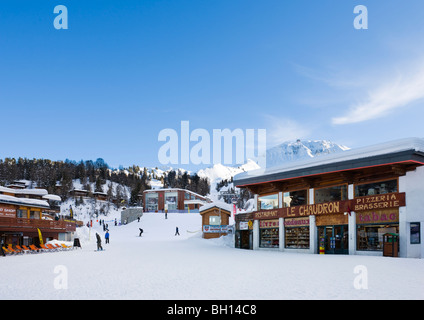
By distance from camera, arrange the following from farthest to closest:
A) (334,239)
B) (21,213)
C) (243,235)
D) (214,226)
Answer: (214,226) → (21,213) → (243,235) → (334,239)

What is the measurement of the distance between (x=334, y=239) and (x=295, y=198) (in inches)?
190

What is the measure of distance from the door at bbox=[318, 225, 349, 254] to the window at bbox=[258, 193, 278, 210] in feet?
17.3

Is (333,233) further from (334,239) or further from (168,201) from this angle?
(168,201)

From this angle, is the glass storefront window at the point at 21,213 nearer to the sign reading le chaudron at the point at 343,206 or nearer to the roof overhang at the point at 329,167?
the roof overhang at the point at 329,167

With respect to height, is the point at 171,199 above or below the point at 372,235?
above

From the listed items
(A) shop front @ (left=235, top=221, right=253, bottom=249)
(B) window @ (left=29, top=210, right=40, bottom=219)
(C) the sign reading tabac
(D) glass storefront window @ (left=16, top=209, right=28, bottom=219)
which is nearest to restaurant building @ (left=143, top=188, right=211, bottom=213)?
(B) window @ (left=29, top=210, right=40, bottom=219)

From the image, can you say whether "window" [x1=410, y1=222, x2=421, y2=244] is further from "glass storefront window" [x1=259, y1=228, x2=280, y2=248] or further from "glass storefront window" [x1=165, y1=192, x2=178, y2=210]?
"glass storefront window" [x1=165, y1=192, x2=178, y2=210]

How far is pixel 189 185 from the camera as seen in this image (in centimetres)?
16675

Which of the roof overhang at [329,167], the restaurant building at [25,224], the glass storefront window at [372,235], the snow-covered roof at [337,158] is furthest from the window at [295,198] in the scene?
the restaurant building at [25,224]

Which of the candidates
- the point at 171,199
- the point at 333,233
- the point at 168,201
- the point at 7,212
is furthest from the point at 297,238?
the point at 168,201

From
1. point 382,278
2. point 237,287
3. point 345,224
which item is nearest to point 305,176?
point 345,224

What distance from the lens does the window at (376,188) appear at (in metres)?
22.7

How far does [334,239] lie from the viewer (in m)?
25.9
